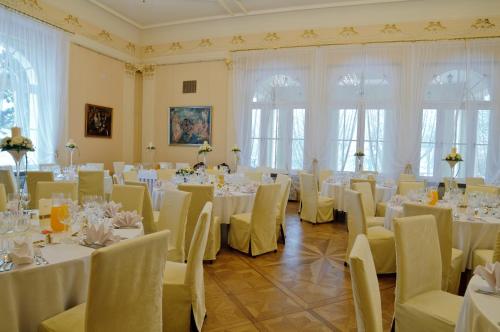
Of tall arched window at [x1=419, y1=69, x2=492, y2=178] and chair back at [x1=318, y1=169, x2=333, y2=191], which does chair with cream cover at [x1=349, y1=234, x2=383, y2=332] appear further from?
tall arched window at [x1=419, y1=69, x2=492, y2=178]

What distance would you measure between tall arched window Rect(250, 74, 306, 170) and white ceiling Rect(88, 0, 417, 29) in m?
1.66

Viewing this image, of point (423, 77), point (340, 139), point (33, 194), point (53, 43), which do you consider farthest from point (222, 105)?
point (33, 194)

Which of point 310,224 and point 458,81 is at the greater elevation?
point 458,81

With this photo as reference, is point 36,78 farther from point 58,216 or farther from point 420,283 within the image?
point 420,283

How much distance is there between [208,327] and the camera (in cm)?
273

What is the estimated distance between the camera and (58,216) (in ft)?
7.55

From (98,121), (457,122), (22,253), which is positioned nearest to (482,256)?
(22,253)

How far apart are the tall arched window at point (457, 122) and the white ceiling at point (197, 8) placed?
7.63 ft

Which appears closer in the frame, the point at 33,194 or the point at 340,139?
the point at 33,194

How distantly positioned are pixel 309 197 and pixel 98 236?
4884mm

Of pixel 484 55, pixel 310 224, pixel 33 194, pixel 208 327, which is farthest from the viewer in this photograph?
pixel 484 55

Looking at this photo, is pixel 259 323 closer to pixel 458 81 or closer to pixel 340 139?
pixel 340 139

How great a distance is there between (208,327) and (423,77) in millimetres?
Answer: 7146

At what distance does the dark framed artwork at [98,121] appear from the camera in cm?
841
